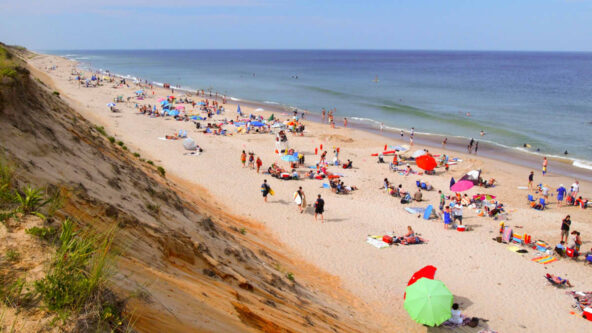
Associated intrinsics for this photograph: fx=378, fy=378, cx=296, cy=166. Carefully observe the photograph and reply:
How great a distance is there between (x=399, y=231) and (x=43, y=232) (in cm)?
1381

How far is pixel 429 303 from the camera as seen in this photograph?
894 centimetres

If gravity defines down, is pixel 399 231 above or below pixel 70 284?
below

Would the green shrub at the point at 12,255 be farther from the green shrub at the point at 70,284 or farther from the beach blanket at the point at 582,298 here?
the beach blanket at the point at 582,298

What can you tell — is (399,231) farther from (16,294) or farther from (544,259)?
(16,294)

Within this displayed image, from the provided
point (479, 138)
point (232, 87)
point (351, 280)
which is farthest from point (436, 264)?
point (232, 87)

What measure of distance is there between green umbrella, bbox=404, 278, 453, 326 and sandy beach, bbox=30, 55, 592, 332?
0.76 meters

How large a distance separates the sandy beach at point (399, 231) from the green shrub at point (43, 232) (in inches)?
308

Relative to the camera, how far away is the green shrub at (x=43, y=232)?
3.46m

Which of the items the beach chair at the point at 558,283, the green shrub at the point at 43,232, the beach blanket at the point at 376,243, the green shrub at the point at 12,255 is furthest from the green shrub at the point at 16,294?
the beach chair at the point at 558,283

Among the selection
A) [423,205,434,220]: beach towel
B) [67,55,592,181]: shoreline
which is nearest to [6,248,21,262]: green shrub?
[423,205,434,220]: beach towel

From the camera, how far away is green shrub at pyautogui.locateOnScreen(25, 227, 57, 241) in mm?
3457

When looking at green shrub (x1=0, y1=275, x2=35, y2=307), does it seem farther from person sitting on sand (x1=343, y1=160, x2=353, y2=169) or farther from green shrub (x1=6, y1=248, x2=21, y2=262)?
person sitting on sand (x1=343, y1=160, x2=353, y2=169)

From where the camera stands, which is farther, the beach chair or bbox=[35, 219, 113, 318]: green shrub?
the beach chair

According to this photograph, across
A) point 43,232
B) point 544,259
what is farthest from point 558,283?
point 43,232
